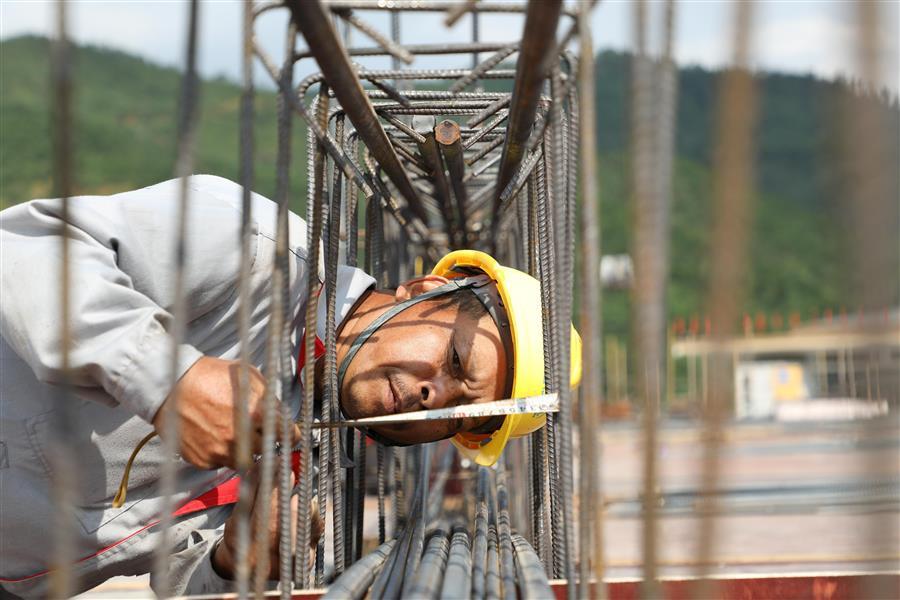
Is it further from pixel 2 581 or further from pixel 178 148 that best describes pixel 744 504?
pixel 178 148

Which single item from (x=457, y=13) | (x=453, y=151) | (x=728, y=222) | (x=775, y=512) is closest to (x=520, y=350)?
(x=453, y=151)

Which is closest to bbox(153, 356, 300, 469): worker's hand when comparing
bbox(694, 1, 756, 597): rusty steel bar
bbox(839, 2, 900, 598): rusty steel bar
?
bbox(694, 1, 756, 597): rusty steel bar

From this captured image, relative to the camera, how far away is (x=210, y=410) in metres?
1.59

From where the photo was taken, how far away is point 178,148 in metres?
1.26

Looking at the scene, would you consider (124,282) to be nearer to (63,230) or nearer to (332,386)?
(332,386)

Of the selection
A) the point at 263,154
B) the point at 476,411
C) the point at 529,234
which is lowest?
the point at 476,411

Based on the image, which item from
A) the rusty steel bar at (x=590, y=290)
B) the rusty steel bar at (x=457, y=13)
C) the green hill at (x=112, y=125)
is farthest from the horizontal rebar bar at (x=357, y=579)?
the green hill at (x=112, y=125)

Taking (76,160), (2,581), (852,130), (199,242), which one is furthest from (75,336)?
(852,130)

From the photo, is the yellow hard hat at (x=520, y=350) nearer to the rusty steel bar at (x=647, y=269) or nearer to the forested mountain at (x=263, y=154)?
the rusty steel bar at (x=647, y=269)

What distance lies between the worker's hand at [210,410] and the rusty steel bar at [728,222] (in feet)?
2.78

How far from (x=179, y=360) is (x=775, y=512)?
318 inches

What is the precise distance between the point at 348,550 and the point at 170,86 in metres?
80.1

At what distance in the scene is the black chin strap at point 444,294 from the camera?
93.4 inches

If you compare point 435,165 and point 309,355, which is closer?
point 309,355
